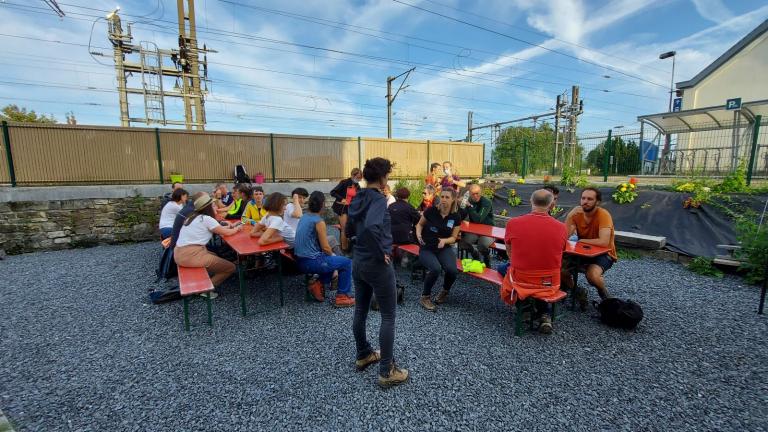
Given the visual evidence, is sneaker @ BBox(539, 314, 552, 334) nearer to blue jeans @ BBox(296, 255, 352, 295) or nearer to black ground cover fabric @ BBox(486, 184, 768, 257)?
blue jeans @ BBox(296, 255, 352, 295)

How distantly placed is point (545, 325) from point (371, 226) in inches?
87.4

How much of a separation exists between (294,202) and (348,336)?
1.91 m

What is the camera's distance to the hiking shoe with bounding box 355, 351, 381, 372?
273cm

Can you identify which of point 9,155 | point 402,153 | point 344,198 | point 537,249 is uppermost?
point 402,153

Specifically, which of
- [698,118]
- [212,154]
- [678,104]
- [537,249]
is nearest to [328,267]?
[537,249]

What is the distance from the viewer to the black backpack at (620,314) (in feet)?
10.8

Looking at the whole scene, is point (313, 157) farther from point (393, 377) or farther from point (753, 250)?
point (753, 250)

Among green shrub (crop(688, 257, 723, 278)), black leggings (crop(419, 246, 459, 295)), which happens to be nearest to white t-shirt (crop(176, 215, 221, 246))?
black leggings (crop(419, 246, 459, 295))

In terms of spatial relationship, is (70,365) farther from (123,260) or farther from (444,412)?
(123,260)

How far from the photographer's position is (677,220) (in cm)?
614

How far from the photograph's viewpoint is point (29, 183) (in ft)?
23.5

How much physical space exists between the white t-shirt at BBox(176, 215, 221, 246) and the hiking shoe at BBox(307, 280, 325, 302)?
1.39m

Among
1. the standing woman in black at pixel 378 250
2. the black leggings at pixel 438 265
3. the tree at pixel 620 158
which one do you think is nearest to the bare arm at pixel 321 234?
the black leggings at pixel 438 265

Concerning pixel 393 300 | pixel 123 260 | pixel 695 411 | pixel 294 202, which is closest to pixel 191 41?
pixel 123 260
